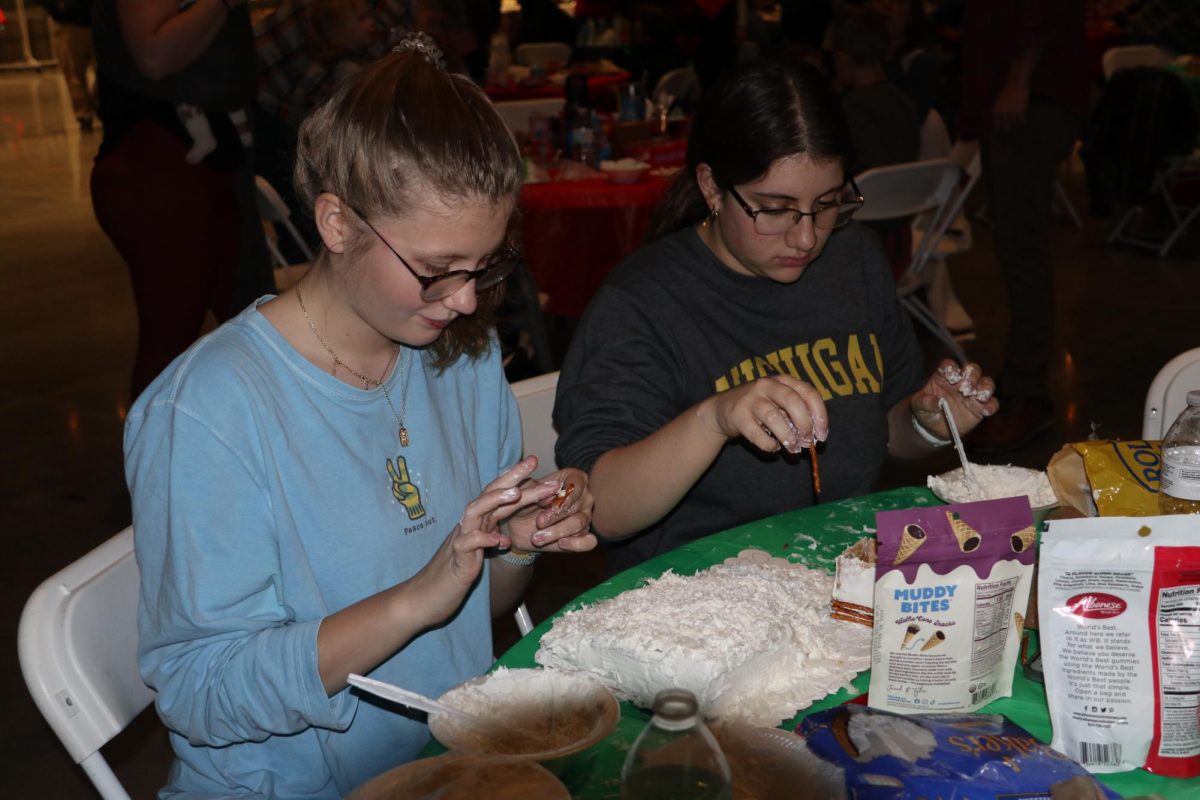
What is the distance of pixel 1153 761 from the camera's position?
1144 mm

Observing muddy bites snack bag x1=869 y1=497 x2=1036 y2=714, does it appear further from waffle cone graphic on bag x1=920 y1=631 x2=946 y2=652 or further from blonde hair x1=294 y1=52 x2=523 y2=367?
blonde hair x1=294 y1=52 x2=523 y2=367

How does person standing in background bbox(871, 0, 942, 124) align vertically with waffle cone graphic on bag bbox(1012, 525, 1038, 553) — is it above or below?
above

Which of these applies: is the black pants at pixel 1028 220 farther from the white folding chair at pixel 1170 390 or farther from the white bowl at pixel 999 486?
the white bowl at pixel 999 486

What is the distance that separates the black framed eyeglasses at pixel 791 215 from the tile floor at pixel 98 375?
25.3 inches

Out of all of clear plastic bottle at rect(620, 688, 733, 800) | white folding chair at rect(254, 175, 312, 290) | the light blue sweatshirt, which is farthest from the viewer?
white folding chair at rect(254, 175, 312, 290)

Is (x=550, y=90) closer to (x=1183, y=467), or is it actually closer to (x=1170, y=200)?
(x=1170, y=200)

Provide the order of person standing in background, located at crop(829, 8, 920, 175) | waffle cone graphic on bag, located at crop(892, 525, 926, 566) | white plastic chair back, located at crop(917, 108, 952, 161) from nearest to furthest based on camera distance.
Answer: waffle cone graphic on bag, located at crop(892, 525, 926, 566)
person standing in background, located at crop(829, 8, 920, 175)
white plastic chair back, located at crop(917, 108, 952, 161)

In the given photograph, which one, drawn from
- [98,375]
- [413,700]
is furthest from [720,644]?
[98,375]

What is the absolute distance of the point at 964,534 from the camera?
1.19 metres

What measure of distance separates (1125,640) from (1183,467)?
0.25 metres

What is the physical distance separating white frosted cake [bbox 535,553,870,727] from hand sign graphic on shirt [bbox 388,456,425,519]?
28cm

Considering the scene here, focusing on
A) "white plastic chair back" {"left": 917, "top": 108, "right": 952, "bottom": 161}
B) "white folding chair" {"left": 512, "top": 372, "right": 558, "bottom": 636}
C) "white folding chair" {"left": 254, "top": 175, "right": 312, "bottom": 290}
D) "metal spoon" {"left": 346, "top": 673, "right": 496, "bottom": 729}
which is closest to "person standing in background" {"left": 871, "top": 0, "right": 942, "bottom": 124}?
Result: "white plastic chair back" {"left": 917, "top": 108, "right": 952, "bottom": 161}

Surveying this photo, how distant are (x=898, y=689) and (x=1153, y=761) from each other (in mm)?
251

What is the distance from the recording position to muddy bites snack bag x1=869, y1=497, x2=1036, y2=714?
3.90ft
